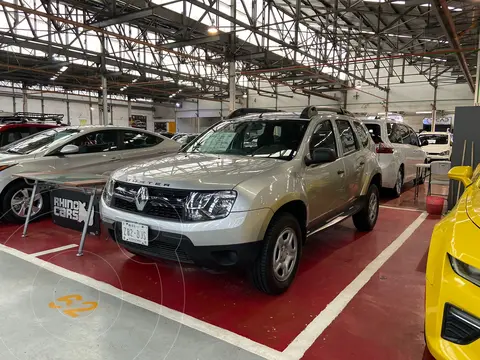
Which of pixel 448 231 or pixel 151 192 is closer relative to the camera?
pixel 448 231

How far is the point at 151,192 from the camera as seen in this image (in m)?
2.86

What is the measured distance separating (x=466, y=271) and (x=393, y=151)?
598 centimetres

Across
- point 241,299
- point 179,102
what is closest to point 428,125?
point 179,102

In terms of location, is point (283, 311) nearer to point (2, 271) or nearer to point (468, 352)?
point (468, 352)

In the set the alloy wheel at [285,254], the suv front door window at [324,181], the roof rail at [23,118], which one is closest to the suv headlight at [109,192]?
the alloy wheel at [285,254]

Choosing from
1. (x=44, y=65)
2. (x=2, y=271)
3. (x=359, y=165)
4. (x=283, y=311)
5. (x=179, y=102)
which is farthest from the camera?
(x=179, y=102)

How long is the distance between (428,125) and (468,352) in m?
24.9

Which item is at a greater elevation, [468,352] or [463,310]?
[463,310]

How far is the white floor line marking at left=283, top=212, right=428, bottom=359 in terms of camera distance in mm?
2348

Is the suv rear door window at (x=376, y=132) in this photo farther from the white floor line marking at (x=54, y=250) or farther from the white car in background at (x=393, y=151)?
the white floor line marking at (x=54, y=250)

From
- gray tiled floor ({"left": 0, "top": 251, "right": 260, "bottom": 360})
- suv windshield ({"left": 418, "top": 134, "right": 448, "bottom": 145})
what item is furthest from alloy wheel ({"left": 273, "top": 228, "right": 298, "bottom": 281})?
suv windshield ({"left": 418, "top": 134, "right": 448, "bottom": 145})

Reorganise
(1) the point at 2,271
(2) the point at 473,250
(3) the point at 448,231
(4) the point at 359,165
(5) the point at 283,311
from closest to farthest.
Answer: (2) the point at 473,250
(3) the point at 448,231
(5) the point at 283,311
(1) the point at 2,271
(4) the point at 359,165

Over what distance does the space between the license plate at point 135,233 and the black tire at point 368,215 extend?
314 cm

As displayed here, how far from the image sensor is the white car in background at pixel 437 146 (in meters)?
11.0
